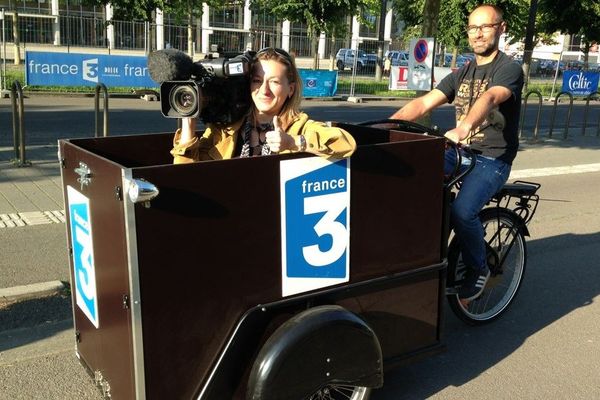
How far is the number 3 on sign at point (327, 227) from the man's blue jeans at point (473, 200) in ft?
3.77

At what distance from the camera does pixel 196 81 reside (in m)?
A: 2.48

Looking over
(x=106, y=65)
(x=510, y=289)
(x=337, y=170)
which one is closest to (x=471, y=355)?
(x=510, y=289)

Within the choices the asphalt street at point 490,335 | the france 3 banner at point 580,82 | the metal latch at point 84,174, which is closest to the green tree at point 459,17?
the france 3 banner at point 580,82

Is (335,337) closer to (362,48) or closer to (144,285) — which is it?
(144,285)

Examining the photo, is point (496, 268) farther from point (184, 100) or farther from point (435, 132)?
point (184, 100)

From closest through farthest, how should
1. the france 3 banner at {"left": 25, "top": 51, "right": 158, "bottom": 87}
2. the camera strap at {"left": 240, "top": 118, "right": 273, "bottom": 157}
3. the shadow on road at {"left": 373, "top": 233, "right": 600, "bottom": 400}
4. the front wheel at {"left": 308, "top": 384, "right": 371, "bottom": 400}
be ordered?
the front wheel at {"left": 308, "top": 384, "right": 371, "bottom": 400}, the camera strap at {"left": 240, "top": 118, "right": 273, "bottom": 157}, the shadow on road at {"left": 373, "top": 233, "right": 600, "bottom": 400}, the france 3 banner at {"left": 25, "top": 51, "right": 158, "bottom": 87}

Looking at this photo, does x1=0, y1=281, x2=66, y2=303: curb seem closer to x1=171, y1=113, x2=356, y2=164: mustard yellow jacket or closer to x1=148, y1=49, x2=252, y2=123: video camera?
x1=171, y1=113, x2=356, y2=164: mustard yellow jacket

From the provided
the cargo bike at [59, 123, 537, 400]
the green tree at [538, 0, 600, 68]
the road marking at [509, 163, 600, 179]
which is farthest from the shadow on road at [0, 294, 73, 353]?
the green tree at [538, 0, 600, 68]

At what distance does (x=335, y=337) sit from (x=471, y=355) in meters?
1.52

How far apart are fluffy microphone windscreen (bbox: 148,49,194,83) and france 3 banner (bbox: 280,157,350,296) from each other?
56 cm

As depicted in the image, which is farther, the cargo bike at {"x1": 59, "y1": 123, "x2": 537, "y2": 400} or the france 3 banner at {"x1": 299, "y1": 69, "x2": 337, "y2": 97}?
the france 3 banner at {"x1": 299, "y1": 69, "x2": 337, "y2": 97}

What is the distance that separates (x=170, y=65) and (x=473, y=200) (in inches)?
78.4

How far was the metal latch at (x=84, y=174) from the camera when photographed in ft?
8.02

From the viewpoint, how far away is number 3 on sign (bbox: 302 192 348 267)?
2569mm
